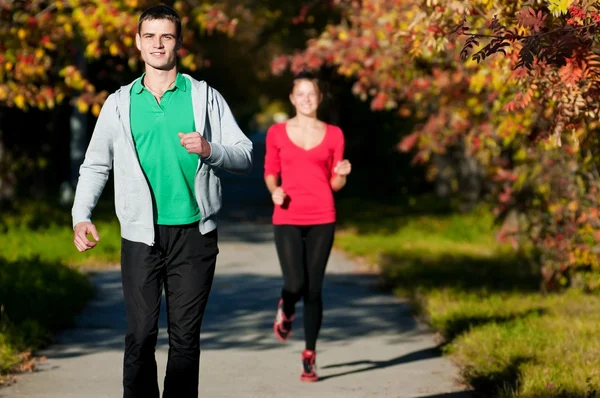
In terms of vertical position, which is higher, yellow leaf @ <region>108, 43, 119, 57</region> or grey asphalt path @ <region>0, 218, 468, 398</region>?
yellow leaf @ <region>108, 43, 119, 57</region>

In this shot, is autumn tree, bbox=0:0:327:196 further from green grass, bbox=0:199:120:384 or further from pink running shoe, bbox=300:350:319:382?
pink running shoe, bbox=300:350:319:382

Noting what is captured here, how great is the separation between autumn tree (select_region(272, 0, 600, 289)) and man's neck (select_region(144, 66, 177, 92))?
4.08ft

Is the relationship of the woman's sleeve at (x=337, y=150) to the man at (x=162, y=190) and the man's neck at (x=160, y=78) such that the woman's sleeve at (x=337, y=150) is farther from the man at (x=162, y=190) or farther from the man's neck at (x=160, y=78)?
the man's neck at (x=160, y=78)

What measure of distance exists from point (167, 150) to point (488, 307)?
17.5 feet

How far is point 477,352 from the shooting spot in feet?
26.3

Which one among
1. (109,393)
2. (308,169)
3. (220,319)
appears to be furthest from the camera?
(220,319)

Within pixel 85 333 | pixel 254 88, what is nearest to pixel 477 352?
pixel 85 333

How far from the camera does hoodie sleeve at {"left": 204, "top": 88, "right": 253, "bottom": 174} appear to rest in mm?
5062

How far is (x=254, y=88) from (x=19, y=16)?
46827 mm

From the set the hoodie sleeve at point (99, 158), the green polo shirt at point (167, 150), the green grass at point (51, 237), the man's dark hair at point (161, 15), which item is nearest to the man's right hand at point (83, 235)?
the hoodie sleeve at point (99, 158)

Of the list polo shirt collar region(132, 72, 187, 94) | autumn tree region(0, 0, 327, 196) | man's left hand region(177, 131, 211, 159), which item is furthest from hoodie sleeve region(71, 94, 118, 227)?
autumn tree region(0, 0, 327, 196)

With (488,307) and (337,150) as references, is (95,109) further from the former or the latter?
(337,150)

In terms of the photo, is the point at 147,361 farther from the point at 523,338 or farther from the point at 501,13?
the point at 523,338

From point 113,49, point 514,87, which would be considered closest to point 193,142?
point 514,87
